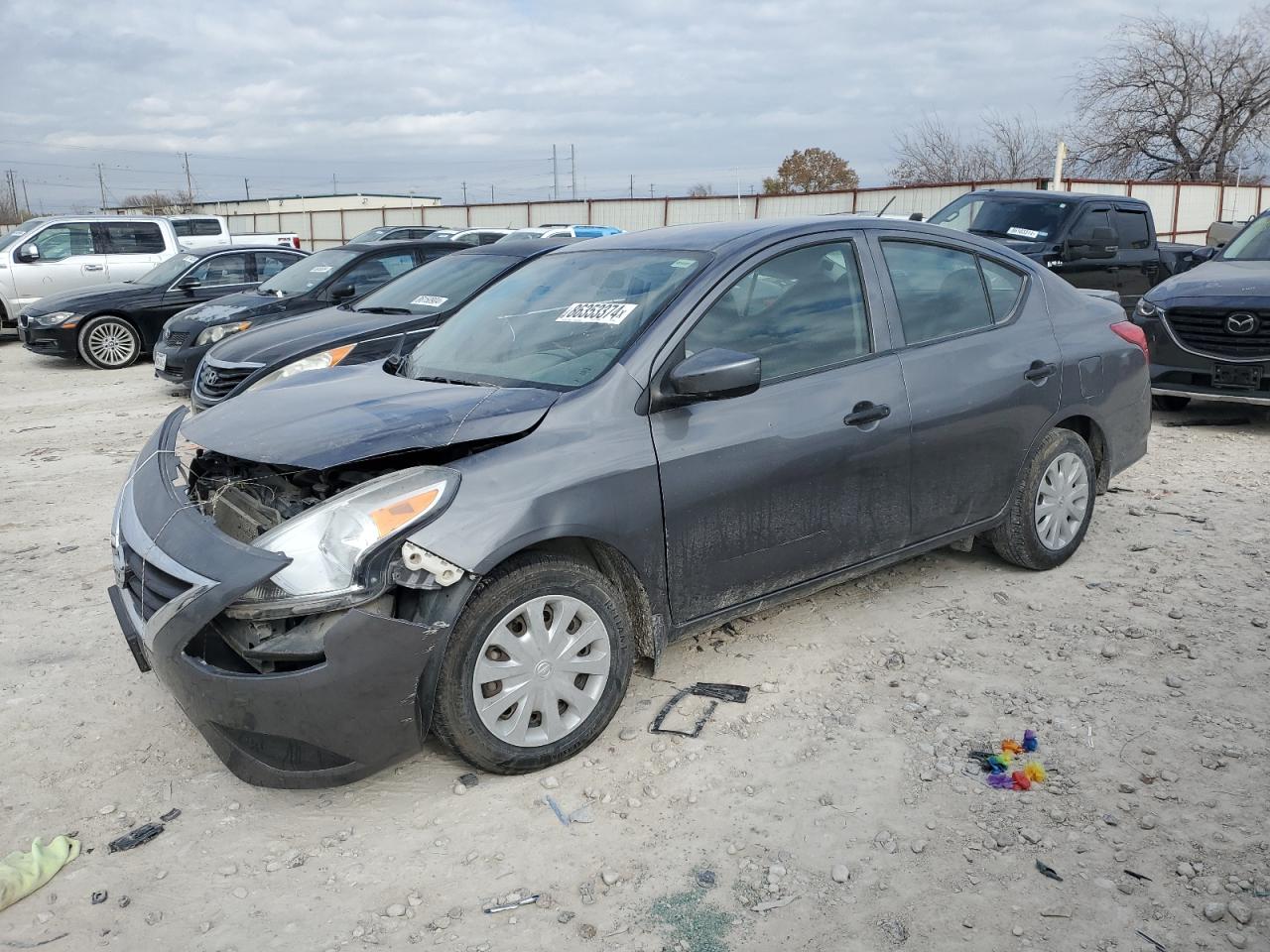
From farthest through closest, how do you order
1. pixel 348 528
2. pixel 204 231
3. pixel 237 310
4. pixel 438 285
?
pixel 204 231, pixel 237 310, pixel 438 285, pixel 348 528

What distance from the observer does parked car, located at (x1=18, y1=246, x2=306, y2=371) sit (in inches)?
502

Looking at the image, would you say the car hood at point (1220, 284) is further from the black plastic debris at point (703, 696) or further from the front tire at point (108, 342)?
the front tire at point (108, 342)

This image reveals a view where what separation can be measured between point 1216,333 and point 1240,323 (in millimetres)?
211

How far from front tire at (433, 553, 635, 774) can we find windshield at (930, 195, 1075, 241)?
8.69 metres

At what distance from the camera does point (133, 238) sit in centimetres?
1597

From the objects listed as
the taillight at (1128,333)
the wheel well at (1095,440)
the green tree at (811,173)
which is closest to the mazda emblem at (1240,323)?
the taillight at (1128,333)

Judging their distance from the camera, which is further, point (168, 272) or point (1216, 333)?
point (168, 272)

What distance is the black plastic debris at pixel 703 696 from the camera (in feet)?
12.1

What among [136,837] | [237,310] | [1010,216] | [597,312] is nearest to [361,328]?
[237,310]

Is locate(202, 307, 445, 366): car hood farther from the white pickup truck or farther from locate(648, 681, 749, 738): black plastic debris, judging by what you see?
the white pickup truck

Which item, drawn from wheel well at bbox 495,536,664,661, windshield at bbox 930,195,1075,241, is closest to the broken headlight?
wheel well at bbox 495,536,664,661

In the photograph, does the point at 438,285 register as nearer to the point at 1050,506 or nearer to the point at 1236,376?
the point at 1050,506

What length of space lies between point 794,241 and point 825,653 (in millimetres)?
1678

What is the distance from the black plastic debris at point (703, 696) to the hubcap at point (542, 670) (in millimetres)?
386
